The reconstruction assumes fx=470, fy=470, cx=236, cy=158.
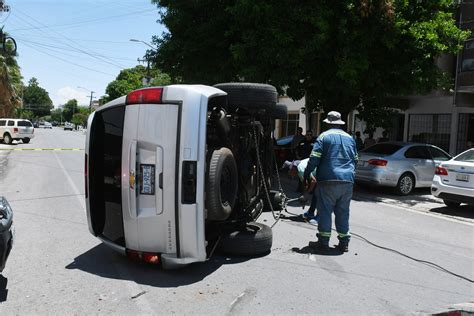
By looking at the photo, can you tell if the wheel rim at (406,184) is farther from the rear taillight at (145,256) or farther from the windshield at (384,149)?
the rear taillight at (145,256)

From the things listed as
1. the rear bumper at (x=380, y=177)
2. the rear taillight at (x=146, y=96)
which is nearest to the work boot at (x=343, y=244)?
the rear taillight at (x=146, y=96)

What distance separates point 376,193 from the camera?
12609 mm

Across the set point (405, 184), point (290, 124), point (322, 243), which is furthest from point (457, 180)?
point (290, 124)

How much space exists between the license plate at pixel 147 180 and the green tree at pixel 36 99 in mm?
147140

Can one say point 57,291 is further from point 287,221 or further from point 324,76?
point 324,76

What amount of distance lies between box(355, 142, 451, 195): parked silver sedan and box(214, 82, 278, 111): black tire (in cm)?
659

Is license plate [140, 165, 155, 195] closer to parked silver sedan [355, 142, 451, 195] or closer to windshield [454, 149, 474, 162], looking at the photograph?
windshield [454, 149, 474, 162]

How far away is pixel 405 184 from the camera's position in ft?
40.1

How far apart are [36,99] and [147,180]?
153 m

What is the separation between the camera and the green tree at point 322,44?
38.0ft

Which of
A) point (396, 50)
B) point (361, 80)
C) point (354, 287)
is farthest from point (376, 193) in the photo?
point (354, 287)

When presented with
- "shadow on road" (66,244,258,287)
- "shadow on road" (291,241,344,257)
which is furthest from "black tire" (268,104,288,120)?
"shadow on road" (66,244,258,287)

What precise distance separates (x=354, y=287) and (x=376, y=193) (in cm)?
821

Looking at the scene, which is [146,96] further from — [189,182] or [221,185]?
[221,185]
